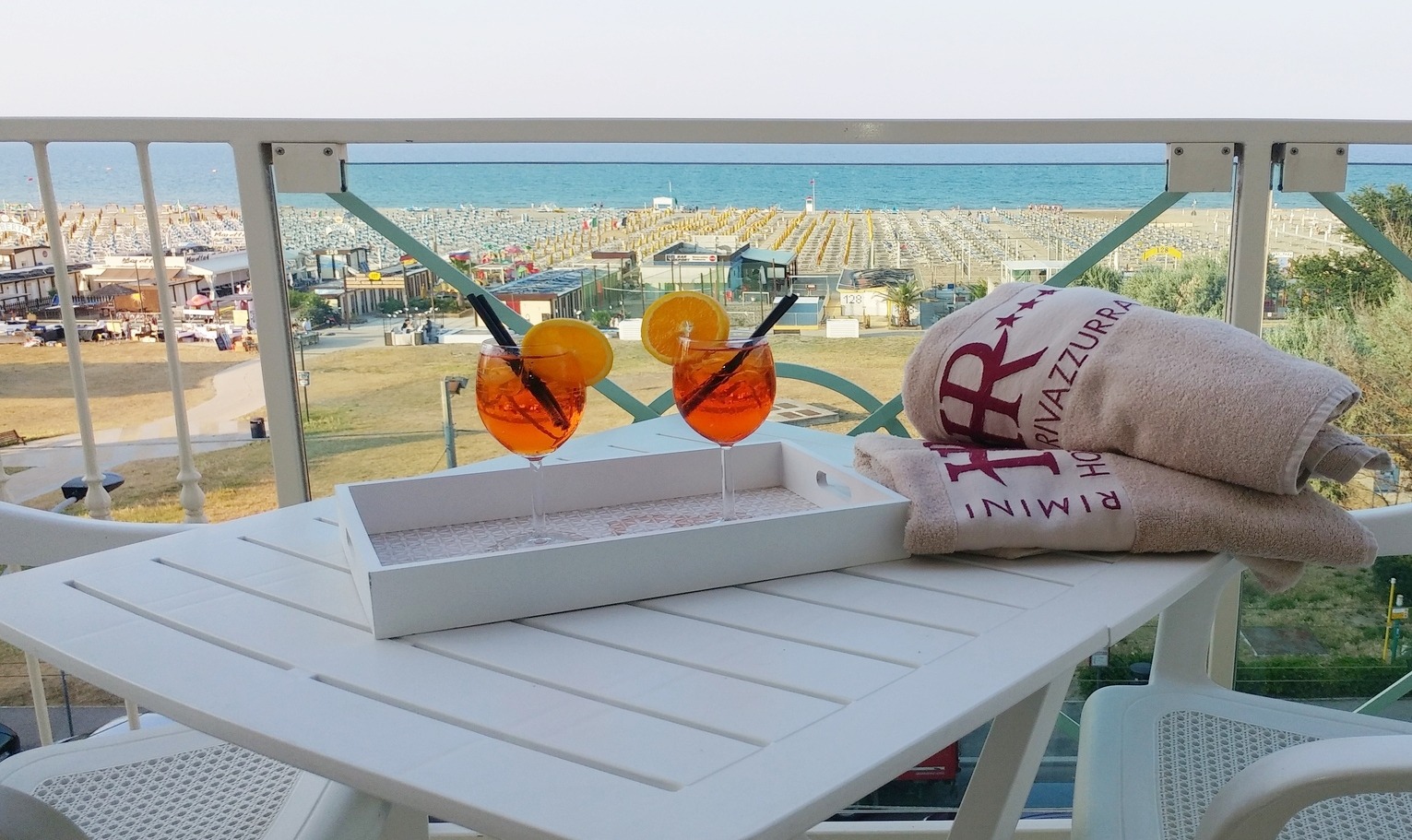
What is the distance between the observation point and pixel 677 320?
43.4 inches

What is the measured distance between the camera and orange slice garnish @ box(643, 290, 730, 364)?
3.51ft

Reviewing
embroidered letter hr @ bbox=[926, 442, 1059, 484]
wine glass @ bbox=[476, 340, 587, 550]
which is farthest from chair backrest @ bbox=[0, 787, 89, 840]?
embroidered letter hr @ bbox=[926, 442, 1059, 484]

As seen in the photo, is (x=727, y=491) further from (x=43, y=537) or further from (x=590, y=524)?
(x=43, y=537)

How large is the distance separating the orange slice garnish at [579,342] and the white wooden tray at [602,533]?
120mm

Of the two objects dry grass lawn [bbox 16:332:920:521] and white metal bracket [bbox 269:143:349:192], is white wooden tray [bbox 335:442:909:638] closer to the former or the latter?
white metal bracket [bbox 269:143:349:192]

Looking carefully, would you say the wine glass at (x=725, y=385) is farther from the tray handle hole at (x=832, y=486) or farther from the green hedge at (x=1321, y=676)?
the green hedge at (x=1321, y=676)

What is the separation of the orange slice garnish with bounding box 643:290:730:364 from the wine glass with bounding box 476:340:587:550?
17cm

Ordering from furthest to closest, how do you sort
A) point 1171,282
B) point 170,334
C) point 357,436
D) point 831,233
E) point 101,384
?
1. point 101,384
2. point 357,436
3. point 831,233
4. point 1171,282
5. point 170,334

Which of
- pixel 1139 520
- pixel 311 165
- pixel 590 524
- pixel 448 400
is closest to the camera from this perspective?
pixel 1139 520

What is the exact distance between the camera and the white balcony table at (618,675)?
1.77 feet

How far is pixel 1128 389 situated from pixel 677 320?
45cm

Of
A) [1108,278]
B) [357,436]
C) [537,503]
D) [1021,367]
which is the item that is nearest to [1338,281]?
[1108,278]
